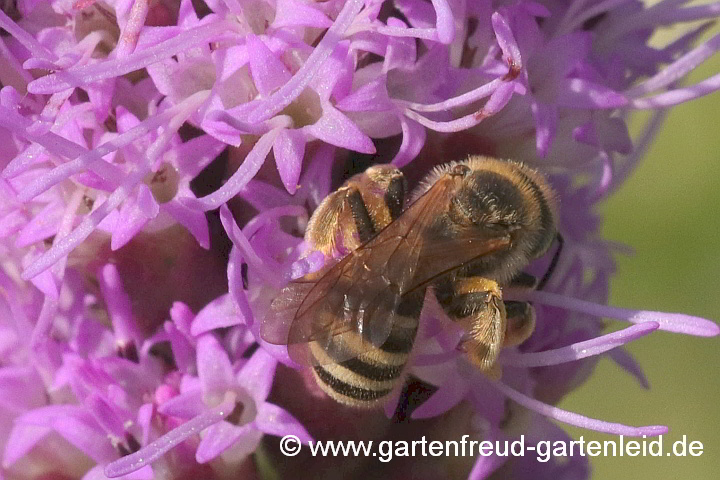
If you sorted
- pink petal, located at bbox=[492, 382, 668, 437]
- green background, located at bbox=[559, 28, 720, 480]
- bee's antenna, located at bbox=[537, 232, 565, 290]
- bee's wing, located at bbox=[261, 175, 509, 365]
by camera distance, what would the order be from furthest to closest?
green background, located at bbox=[559, 28, 720, 480] → bee's antenna, located at bbox=[537, 232, 565, 290] → pink petal, located at bbox=[492, 382, 668, 437] → bee's wing, located at bbox=[261, 175, 509, 365]

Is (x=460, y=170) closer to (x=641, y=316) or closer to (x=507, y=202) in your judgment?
(x=507, y=202)

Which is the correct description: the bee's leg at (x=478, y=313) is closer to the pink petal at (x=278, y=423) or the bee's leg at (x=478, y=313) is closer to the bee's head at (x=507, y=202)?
the bee's head at (x=507, y=202)

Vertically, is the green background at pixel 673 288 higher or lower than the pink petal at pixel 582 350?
lower

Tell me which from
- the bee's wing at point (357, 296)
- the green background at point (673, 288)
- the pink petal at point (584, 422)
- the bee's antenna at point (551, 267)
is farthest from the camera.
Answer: the green background at point (673, 288)

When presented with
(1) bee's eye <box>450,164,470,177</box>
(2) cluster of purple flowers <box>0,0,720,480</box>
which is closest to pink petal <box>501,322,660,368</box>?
(2) cluster of purple flowers <box>0,0,720,480</box>

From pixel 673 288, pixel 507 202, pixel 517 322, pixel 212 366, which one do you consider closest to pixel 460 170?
pixel 507 202

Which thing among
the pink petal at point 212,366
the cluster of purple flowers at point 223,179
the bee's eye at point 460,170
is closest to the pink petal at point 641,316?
the cluster of purple flowers at point 223,179

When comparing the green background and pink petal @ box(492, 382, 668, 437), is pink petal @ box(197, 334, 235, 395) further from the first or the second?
the green background

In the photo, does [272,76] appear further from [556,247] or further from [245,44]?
[556,247]

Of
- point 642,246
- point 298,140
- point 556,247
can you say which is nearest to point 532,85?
point 556,247
